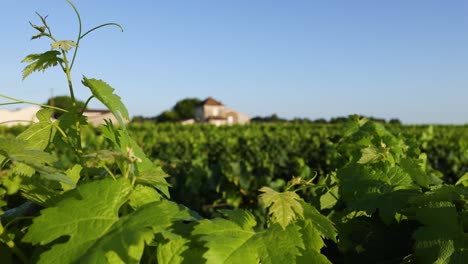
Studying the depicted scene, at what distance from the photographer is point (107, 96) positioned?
1461mm

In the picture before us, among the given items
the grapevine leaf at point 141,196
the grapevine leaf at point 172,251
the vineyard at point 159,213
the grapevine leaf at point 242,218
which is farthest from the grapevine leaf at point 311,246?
the grapevine leaf at point 141,196

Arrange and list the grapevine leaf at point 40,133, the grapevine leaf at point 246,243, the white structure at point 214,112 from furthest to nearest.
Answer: the white structure at point 214,112
the grapevine leaf at point 40,133
the grapevine leaf at point 246,243

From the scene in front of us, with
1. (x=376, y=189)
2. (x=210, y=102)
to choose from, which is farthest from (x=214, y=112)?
(x=376, y=189)

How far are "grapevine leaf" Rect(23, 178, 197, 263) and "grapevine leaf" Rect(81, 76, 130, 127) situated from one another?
0.32 metres

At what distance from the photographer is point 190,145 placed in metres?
12.3

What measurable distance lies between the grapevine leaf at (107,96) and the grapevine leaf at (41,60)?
9 centimetres

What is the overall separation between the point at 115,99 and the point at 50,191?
0.33 meters

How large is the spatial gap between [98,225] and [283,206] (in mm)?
410

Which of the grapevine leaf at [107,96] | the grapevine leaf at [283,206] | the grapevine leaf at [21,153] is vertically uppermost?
the grapevine leaf at [107,96]

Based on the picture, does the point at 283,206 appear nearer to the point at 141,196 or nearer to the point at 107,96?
the point at 141,196

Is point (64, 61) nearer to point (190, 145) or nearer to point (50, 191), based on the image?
point (50, 191)

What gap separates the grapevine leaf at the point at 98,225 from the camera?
3.40 ft

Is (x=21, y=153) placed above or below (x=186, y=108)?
below

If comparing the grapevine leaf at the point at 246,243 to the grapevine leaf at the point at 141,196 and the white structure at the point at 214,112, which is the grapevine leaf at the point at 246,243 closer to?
the grapevine leaf at the point at 141,196
